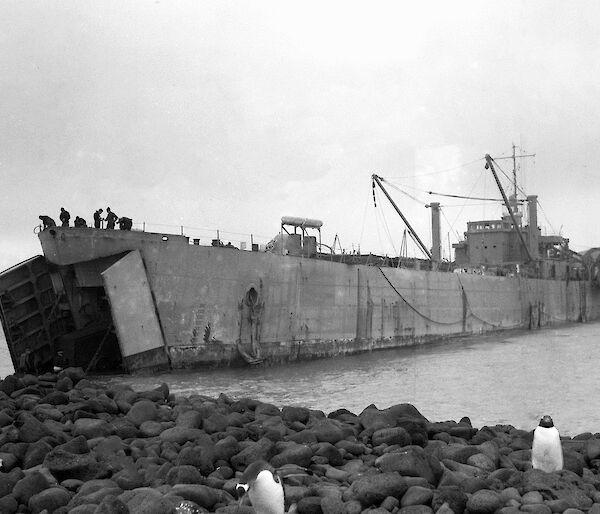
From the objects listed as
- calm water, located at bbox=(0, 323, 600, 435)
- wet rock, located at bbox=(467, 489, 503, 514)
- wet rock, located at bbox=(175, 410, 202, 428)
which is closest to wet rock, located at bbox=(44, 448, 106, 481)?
wet rock, located at bbox=(175, 410, 202, 428)

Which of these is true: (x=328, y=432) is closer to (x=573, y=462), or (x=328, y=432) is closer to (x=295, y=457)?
(x=295, y=457)

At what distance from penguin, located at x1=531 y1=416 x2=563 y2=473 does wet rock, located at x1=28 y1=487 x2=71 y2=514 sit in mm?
4265

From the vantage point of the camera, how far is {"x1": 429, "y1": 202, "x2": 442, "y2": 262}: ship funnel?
40.2 metres

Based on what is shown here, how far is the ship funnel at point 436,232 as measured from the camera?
40219mm

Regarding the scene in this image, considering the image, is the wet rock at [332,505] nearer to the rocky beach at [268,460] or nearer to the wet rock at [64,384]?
the rocky beach at [268,460]

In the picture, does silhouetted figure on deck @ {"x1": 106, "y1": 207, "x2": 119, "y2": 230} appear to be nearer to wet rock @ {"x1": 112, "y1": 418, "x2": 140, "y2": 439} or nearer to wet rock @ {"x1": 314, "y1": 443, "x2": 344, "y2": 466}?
wet rock @ {"x1": 112, "y1": 418, "x2": 140, "y2": 439}

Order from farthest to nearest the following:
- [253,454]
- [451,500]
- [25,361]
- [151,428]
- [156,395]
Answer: [25,361] → [156,395] → [151,428] → [253,454] → [451,500]

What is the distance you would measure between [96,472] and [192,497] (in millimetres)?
1309

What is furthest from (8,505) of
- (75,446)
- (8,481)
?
(75,446)

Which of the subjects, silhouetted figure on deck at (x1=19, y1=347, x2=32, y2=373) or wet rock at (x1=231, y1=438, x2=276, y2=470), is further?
silhouetted figure on deck at (x1=19, y1=347, x2=32, y2=373)

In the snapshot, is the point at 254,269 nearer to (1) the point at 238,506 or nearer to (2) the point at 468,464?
(2) the point at 468,464

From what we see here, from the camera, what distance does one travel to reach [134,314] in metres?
15.9

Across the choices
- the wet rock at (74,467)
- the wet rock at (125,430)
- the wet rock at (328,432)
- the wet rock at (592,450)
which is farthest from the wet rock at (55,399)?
the wet rock at (592,450)

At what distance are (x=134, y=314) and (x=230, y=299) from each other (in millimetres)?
3007
